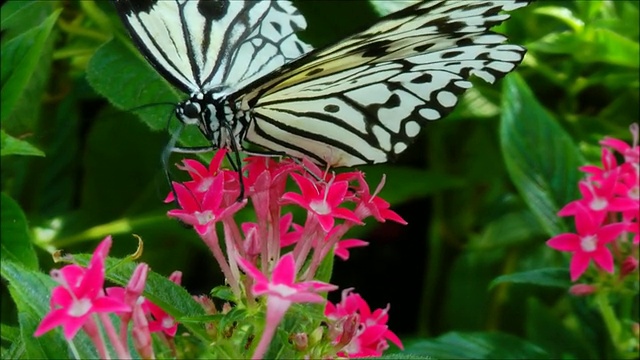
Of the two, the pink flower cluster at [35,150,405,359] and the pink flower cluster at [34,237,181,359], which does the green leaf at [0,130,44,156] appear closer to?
the pink flower cluster at [35,150,405,359]

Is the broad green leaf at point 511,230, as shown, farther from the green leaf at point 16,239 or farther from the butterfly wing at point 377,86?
the green leaf at point 16,239

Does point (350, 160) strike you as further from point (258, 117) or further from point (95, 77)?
point (95, 77)

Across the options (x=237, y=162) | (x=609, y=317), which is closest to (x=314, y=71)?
(x=237, y=162)

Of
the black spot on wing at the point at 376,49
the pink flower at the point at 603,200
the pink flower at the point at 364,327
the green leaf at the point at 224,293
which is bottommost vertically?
the pink flower at the point at 603,200

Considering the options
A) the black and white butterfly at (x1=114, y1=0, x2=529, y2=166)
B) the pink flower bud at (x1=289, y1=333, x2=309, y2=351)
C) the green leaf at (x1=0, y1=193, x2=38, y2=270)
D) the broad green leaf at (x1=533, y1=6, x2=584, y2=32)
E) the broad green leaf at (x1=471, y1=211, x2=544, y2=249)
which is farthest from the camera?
the broad green leaf at (x1=471, y1=211, x2=544, y2=249)

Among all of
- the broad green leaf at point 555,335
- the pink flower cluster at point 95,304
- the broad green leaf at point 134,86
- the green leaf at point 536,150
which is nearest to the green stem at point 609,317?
the broad green leaf at point 555,335

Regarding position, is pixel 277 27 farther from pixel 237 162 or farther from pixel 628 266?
pixel 628 266

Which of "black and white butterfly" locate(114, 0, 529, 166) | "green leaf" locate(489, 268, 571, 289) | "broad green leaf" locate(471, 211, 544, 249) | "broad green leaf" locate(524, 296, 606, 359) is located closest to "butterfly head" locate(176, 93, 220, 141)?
"black and white butterfly" locate(114, 0, 529, 166)
